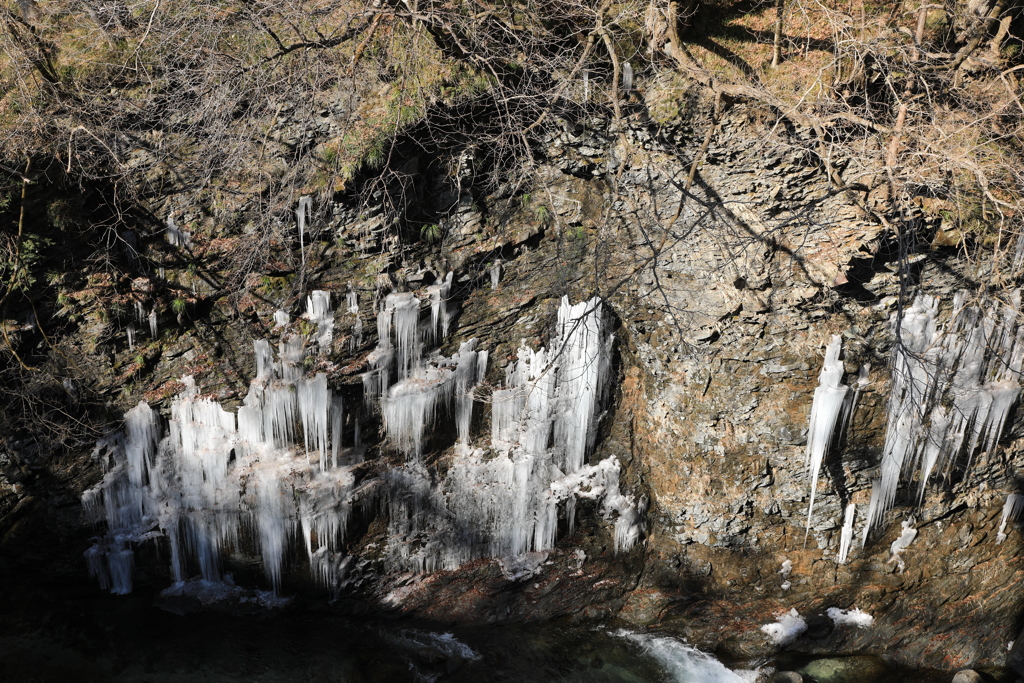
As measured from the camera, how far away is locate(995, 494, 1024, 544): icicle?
235 inches

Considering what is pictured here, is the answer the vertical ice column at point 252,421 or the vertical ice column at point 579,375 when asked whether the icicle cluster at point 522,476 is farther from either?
the vertical ice column at point 252,421

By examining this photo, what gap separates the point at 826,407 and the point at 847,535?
1403mm

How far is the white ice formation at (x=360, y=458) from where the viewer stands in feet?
19.5

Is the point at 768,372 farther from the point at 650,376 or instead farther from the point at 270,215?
A: the point at 270,215

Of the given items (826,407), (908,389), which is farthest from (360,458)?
(908,389)

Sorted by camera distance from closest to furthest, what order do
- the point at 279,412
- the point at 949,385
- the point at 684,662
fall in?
1. the point at 949,385
2. the point at 279,412
3. the point at 684,662

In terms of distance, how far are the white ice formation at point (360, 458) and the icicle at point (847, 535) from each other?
1973 mm

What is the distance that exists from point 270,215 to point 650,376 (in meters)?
3.69

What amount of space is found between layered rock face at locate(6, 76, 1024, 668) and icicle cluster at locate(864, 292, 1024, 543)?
0.14 ft

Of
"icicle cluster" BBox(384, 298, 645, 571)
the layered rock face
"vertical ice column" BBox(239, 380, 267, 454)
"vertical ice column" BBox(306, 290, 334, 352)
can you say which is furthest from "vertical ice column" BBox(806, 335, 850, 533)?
"vertical ice column" BBox(239, 380, 267, 454)

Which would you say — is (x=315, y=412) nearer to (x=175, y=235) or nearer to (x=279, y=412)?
(x=279, y=412)

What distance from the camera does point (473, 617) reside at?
655 cm

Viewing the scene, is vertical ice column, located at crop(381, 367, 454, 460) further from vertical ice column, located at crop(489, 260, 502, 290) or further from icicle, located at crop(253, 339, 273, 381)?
icicle, located at crop(253, 339, 273, 381)

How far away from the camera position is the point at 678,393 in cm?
610
